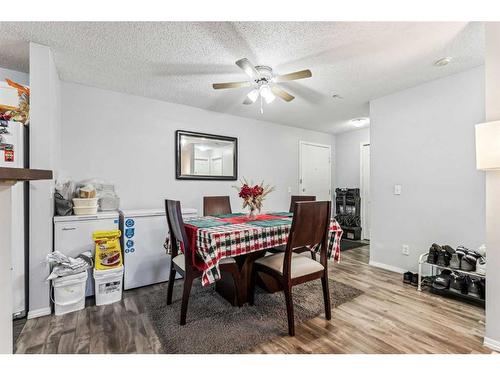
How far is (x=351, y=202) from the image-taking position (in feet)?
16.2

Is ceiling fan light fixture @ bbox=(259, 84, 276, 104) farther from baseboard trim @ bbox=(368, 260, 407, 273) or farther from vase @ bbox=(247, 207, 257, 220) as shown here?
baseboard trim @ bbox=(368, 260, 407, 273)

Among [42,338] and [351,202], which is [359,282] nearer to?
[351,202]

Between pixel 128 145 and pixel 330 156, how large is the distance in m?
4.07

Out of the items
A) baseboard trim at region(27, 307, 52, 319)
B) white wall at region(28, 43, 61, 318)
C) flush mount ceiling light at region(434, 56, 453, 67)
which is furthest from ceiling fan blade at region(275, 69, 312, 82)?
baseboard trim at region(27, 307, 52, 319)

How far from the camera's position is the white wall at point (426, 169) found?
248 cm

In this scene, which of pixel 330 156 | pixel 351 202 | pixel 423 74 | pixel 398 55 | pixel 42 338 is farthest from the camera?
pixel 330 156

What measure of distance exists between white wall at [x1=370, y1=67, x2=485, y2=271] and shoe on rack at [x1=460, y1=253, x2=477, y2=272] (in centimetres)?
35

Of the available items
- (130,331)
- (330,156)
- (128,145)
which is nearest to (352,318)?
(130,331)

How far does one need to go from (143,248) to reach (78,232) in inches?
25.2

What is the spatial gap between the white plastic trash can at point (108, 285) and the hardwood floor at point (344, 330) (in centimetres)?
8

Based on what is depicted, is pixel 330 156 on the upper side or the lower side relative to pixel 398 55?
lower

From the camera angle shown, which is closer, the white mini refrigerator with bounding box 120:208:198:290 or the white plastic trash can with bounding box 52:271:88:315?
the white plastic trash can with bounding box 52:271:88:315

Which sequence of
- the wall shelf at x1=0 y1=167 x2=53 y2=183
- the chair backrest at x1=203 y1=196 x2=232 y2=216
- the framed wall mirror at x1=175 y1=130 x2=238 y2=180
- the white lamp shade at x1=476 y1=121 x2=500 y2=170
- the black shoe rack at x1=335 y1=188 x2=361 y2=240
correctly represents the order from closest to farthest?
the wall shelf at x1=0 y1=167 x2=53 y2=183 < the white lamp shade at x1=476 y1=121 x2=500 y2=170 < the chair backrest at x1=203 y1=196 x2=232 y2=216 < the framed wall mirror at x1=175 y1=130 x2=238 y2=180 < the black shoe rack at x1=335 y1=188 x2=361 y2=240

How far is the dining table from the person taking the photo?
1.75m
